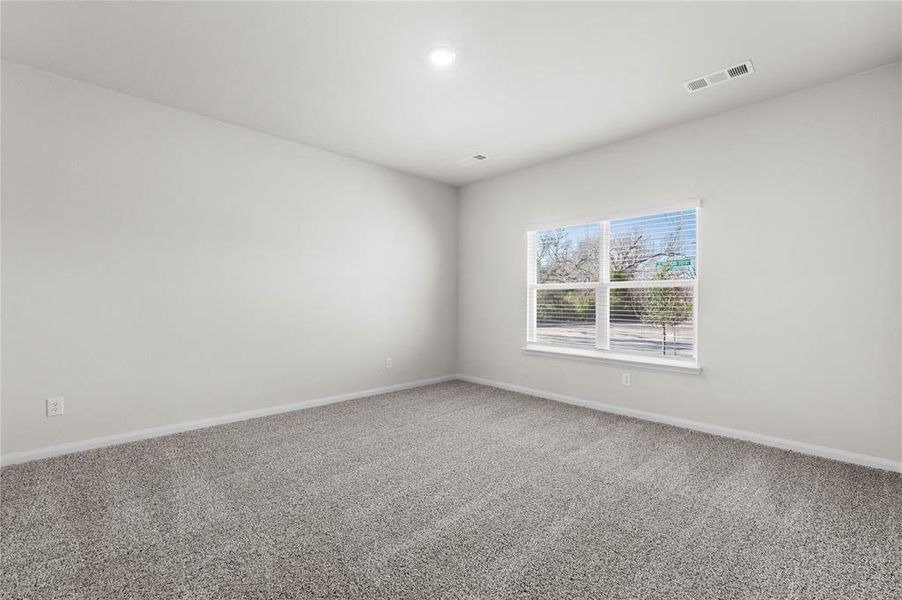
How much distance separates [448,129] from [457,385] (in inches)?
117

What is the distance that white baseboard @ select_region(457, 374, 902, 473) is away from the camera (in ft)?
8.95

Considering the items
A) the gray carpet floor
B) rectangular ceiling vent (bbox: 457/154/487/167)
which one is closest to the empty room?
the gray carpet floor

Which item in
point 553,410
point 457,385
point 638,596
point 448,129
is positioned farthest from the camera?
point 457,385

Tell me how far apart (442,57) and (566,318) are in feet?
9.50

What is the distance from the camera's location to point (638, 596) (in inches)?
60.7

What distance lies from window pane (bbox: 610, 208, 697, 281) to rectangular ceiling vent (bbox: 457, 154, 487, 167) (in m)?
1.53

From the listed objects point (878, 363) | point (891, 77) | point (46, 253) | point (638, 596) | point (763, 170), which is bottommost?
point (638, 596)

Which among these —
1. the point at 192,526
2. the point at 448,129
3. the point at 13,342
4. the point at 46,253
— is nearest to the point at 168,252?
the point at 46,253

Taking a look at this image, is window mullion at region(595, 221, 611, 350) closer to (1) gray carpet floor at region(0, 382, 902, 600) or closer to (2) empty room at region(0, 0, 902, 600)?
(2) empty room at region(0, 0, 902, 600)

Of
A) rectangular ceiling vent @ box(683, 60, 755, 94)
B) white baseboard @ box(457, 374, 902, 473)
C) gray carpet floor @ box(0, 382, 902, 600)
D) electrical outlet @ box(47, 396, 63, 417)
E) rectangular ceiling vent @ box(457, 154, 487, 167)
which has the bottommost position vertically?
gray carpet floor @ box(0, 382, 902, 600)

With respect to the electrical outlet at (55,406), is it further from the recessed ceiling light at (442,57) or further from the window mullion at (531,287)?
the window mullion at (531,287)

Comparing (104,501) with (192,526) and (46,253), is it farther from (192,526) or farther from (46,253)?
(46,253)

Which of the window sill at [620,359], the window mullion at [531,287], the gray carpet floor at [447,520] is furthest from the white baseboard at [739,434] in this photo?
the window mullion at [531,287]

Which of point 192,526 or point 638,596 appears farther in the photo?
point 192,526
